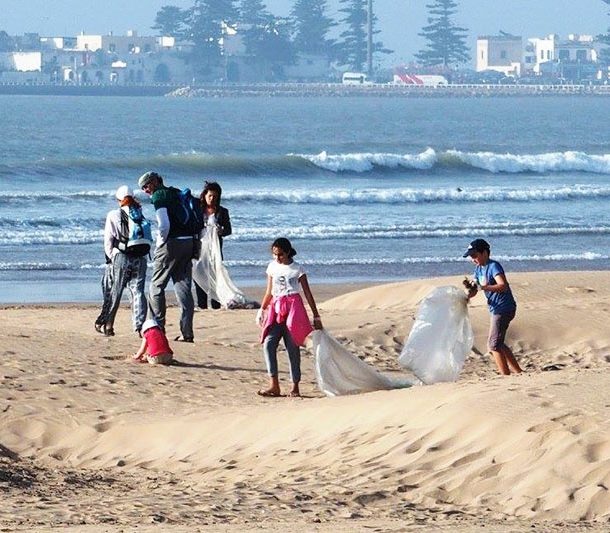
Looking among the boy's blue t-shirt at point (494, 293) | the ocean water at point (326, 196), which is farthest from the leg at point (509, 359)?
the ocean water at point (326, 196)

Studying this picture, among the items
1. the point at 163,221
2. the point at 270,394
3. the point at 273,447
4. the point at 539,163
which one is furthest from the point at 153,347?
the point at 539,163

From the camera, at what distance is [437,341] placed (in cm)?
1037

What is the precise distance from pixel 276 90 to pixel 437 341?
16199 centimetres

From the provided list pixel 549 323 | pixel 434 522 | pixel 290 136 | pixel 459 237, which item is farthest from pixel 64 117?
pixel 434 522

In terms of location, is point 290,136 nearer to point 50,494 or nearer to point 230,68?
point 50,494

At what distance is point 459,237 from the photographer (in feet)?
85.1

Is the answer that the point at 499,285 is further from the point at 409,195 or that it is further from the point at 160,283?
the point at 409,195

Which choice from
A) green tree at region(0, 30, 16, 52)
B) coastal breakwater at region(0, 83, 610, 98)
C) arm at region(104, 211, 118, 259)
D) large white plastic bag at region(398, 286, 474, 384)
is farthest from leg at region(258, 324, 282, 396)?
green tree at region(0, 30, 16, 52)

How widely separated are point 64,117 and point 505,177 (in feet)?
166

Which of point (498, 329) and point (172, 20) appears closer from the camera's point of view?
point (498, 329)

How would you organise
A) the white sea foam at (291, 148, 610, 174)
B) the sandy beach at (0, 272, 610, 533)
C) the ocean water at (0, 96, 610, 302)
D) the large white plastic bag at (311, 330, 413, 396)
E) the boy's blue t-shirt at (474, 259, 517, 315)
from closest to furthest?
the sandy beach at (0, 272, 610, 533) → the large white plastic bag at (311, 330, 413, 396) → the boy's blue t-shirt at (474, 259, 517, 315) → the ocean water at (0, 96, 610, 302) → the white sea foam at (291, 148, 610, 174)

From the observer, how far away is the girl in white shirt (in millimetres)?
9977

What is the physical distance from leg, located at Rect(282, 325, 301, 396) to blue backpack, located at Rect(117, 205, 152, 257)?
80.8 inches

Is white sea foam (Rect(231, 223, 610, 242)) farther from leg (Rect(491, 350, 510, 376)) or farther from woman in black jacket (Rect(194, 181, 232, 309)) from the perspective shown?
leg (Rect(491, 350, 510, 376))
